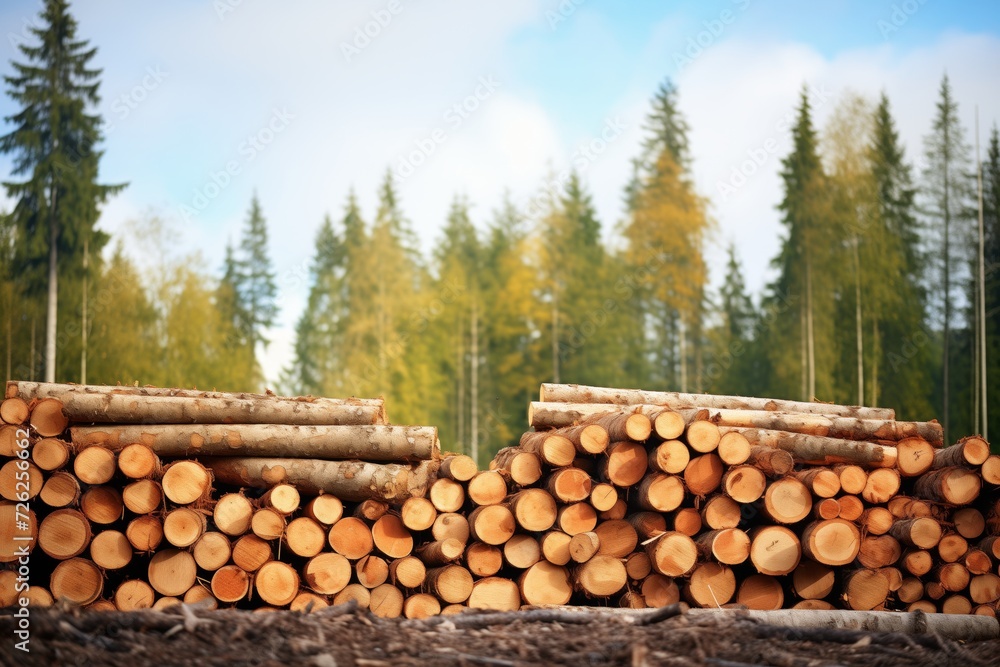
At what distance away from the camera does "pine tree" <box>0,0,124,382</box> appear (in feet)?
76.8

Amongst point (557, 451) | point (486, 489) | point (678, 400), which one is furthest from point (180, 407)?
point (678, 400)

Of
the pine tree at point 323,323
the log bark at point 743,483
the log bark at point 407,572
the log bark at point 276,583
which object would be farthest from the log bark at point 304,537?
the pine tree at point 323,323

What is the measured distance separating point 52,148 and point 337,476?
67.5ft

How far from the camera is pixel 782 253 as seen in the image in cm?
2659

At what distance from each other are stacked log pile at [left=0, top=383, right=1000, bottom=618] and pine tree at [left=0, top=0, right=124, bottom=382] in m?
18.0

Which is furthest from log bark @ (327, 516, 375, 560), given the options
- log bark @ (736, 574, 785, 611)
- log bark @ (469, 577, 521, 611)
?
log bark @ (736, 574, 785, 611)

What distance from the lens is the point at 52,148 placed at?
77.7 feet

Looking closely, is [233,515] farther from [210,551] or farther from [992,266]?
[992,266]

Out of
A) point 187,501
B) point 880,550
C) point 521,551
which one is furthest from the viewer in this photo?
point 880,550

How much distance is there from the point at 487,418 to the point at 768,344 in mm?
9252

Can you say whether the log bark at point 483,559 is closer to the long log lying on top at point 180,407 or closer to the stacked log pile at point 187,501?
the stacked log pile at point 187,501

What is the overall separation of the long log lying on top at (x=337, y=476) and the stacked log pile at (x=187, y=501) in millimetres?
10

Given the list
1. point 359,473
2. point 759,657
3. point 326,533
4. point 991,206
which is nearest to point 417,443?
point 359,473

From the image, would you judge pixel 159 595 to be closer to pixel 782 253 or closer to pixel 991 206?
pixel 782 253
